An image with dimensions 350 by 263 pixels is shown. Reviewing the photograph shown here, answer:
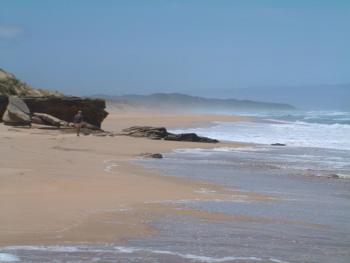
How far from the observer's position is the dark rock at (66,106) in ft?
80.9

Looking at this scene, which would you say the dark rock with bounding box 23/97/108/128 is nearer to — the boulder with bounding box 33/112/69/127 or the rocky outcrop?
the boulder with bounding box 33/112/69/127

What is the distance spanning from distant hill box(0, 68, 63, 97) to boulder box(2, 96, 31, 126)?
5.25 meters

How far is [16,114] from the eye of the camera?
22125mm

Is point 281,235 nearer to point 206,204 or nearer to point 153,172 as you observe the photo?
point 206,204

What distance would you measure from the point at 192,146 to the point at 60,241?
50.2ft

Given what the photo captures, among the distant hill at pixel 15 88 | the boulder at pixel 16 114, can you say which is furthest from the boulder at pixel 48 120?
the distant hill at pixel 15 88

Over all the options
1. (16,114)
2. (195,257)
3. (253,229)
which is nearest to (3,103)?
(16,114)

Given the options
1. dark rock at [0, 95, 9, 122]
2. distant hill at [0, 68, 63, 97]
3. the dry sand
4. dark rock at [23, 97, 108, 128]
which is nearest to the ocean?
the dry sand

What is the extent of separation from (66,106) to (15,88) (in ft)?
19.6

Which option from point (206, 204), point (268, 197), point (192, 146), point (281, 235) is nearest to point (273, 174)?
point (268, 197)

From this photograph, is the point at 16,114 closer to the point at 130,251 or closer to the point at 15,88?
the point at 15,88

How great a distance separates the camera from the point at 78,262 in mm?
5008

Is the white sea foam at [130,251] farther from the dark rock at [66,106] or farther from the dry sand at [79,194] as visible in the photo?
the dark rock at [66,106]

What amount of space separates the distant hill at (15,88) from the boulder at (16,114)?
525 centimetres
